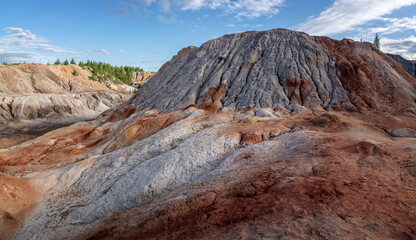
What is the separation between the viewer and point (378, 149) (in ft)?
34.4

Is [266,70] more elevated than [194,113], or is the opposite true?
[266,70]

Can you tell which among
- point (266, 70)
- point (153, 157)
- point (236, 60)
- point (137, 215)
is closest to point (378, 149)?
point (137, 215)

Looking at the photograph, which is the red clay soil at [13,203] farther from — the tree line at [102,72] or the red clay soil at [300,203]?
the tree line at [102,72]

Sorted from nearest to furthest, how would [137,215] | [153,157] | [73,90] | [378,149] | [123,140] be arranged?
[137,215]
[378,149]
[153,157]
[123,140]
[73,90]

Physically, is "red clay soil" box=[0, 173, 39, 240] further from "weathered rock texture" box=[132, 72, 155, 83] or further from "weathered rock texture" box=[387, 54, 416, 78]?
"weathered rock texture" box=[132, 72, 155, 83]

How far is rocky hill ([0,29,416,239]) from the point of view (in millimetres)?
6711

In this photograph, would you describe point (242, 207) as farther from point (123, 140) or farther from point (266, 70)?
point (266, 70)

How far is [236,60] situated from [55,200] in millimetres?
24367

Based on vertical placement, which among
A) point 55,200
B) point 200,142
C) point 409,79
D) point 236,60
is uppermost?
point 236,60

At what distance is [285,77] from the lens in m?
26.4

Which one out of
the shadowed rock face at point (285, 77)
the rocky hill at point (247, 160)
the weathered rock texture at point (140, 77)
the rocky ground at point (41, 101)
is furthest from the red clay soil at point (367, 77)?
the weathered rock texture at point (140, 77)

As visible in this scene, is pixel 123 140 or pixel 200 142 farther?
pixel 123 140

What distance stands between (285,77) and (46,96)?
169ft

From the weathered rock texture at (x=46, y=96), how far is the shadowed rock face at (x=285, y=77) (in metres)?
28.7
